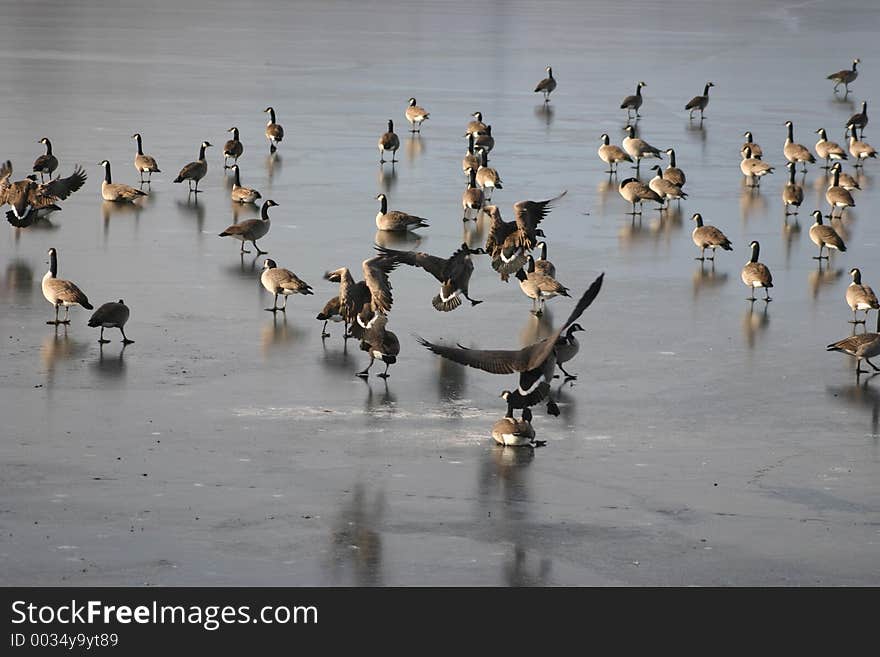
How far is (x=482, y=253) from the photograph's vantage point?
65.4 ft

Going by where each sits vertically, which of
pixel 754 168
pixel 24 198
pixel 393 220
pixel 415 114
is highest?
pixel 415 114

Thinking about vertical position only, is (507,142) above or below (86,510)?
above

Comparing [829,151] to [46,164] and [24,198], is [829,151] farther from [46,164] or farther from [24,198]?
[24,198]

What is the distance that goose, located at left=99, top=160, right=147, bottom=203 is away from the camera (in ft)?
83.0

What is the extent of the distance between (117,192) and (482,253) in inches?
300

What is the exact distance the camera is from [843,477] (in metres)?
13.1

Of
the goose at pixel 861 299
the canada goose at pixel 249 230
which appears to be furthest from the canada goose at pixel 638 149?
the goose at pixel 861 299

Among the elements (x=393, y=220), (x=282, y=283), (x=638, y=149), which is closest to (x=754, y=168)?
(x=638, y=149)

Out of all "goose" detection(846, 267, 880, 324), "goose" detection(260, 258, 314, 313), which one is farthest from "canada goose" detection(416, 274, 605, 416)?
"goose" detection(846, 267, 880, 324)

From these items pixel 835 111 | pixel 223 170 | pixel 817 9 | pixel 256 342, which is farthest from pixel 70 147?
pixel 817 9

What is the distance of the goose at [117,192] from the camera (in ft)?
83.0

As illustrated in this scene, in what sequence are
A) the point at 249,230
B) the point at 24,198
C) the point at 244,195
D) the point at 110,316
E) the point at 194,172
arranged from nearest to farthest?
the point at 110,316, the point at 249,230, the point at 24,198, the point at 244,195, the point at 194,172
